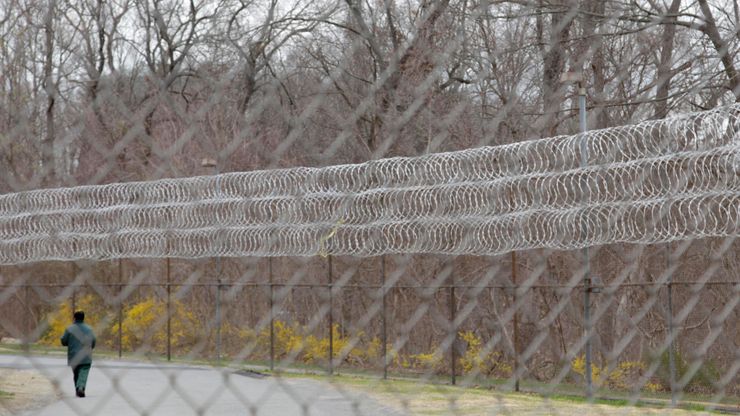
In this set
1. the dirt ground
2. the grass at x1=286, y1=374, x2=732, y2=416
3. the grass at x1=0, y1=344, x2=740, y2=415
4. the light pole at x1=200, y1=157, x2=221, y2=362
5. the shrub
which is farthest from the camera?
the grass at x1=286, y1=374, x2=732, y2=416

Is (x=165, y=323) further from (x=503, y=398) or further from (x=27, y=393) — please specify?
(x=27, y=393)

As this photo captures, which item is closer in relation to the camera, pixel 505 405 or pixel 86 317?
pixel 86 317

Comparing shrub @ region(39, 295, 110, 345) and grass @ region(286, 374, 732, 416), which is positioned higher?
shrub @ region(39, 295, 110, 345)

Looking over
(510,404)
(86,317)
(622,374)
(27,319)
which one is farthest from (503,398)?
(27,319)

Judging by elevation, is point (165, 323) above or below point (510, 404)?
above

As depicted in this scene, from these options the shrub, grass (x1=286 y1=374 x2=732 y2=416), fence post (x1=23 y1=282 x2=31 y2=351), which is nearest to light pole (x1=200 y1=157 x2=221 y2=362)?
the shrub

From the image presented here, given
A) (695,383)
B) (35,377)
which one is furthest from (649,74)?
(695,383)

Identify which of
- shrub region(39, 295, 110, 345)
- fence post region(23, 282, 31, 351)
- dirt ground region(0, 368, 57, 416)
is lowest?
dirt ground region(0, 368, 57, 416)

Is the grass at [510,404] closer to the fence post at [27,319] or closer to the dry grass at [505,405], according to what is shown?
the dry grass at [505,405]

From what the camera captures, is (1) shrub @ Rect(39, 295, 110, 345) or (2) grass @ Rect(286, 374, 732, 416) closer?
(1) shrub @ Rect(39, 295, 110, 345)

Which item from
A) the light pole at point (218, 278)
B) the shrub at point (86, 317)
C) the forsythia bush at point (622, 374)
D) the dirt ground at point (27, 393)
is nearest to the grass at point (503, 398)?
the forsythia bush at point (622, 374)

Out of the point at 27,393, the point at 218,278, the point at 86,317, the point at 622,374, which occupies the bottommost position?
the point at 622,374

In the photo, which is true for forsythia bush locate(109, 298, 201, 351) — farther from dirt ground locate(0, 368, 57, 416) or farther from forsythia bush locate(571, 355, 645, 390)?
forsythia bush locate(571, 355, 645, 390)

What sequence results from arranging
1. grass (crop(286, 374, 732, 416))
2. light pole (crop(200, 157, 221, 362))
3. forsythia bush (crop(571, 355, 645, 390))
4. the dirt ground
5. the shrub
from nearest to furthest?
light pole (crop(200, 157, 221, 362)) < the shrub < the dirt ground < grass (crop(286, 374, 732, 416)) < forsythia bush (crop(571, 355, 645, 390))
